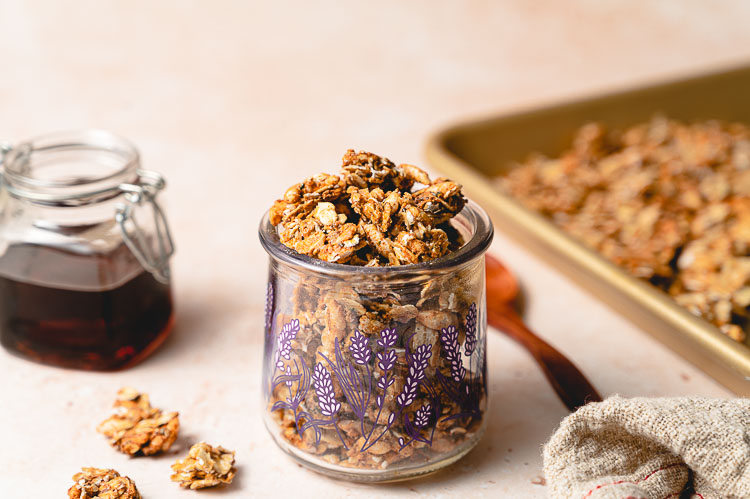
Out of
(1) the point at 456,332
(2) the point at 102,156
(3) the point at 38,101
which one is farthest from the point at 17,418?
(3) the point at 38,101

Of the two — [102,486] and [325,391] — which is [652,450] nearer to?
[325,391]

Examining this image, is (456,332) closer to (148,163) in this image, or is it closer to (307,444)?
(307,444)

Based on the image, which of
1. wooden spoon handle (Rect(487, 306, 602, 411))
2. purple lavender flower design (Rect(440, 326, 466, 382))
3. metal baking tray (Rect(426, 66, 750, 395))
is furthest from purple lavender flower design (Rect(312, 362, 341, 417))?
metal baking tray (Rect(426, 66, 750, 395))

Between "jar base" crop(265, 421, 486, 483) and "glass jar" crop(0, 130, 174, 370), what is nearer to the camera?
"jar base" crop(265, 421, 486, 483)

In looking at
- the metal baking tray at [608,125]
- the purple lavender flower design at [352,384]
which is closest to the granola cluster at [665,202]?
the metal baking tray at [608,125]

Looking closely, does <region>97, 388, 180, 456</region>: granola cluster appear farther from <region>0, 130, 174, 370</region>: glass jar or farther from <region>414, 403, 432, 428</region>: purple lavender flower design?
<region>414, 403, 432, 428</region>: purple lavender flower design

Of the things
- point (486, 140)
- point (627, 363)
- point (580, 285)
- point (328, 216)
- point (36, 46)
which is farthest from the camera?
point (36, 46)

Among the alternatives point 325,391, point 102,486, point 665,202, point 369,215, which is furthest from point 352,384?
point 665,202

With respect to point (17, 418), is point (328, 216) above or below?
above
